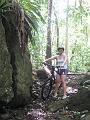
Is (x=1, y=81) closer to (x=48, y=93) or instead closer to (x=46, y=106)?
(x=46, y=106)

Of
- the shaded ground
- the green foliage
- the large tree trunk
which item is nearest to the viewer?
the shaded ground

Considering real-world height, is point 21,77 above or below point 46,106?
above

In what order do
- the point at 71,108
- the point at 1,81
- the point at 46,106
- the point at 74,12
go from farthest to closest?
the point at 74,12, the point at 46,106, the point at 71,108, the point at 1,81

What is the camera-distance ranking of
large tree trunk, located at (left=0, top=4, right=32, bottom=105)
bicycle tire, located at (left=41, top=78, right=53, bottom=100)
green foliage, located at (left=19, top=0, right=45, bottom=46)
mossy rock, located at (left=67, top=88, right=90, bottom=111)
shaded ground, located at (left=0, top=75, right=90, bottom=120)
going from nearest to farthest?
1. shaded ground, located at (left=0, top=75, right=90, bottom=120)
2. mossy rock, located at (left=67, top=88, right=90, bottom=111)
3. large tree trunk, located at (left=0, top=4, right=32, bottom=105)
4. green foliage, located at (left=19, top=0, right=45, bottom=46)
5. bicycle tire, located at (left=41, top=78, right=53, bottom=100)

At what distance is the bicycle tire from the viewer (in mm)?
10212

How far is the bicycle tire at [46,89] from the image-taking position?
10.2m

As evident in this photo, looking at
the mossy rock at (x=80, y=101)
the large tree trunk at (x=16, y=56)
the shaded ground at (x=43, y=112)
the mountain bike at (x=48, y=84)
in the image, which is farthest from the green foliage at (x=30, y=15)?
the mossy rock at (x=80, y=101)

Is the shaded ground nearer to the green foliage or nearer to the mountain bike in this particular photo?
the mountain bike

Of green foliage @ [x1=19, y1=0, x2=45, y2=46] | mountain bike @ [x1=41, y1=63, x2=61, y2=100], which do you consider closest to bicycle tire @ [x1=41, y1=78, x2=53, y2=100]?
mountain bike @ [x1=41, y1=63, x2=61, y2=100]

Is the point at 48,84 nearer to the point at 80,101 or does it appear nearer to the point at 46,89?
the point at 46,89

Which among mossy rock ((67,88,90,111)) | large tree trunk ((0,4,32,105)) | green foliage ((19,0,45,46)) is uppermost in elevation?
green foliage ((19,0,45,46))

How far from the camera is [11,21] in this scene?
9.02 metres

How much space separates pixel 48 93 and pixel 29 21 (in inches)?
99.9

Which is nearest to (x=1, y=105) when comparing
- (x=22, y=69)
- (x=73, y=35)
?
(x=22, y=69)
